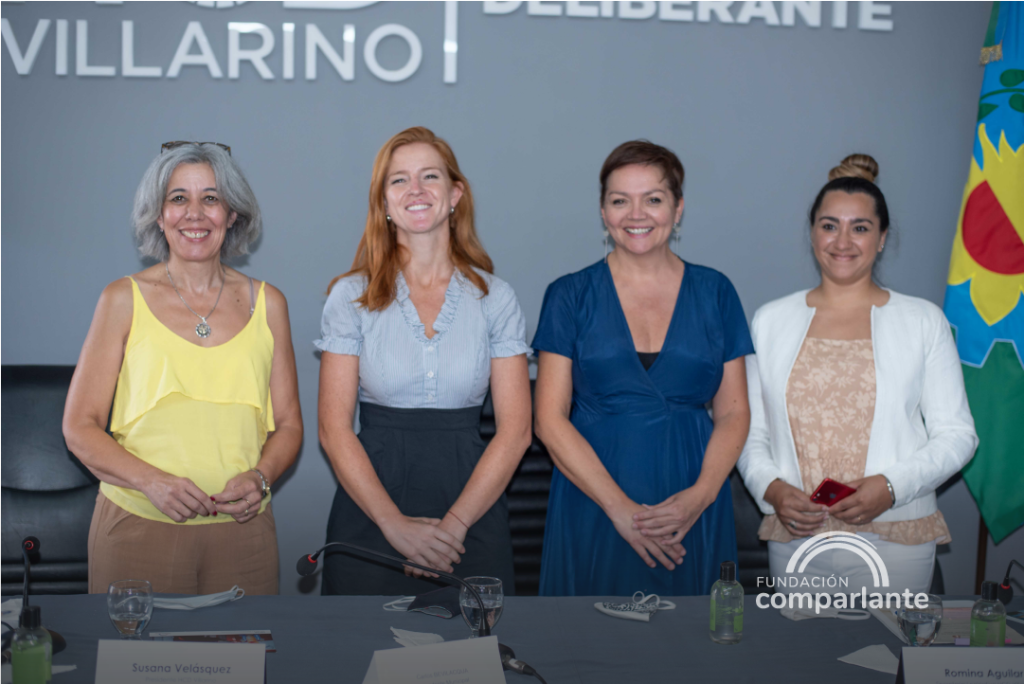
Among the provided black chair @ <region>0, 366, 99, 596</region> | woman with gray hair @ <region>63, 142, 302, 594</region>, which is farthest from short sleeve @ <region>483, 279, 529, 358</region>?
black chair @ <region>0, 366, 99, 596</region>

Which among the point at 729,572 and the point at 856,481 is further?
the point at 856,481

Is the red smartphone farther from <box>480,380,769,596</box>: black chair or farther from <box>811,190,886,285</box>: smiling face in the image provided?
<box>480,380,769,596</box>: black chair

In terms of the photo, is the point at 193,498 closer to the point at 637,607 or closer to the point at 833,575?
the point at 637,607

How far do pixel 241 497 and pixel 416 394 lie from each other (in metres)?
0.54

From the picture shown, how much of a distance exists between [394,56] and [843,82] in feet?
5.86

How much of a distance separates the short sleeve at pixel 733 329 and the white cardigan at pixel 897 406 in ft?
0.29

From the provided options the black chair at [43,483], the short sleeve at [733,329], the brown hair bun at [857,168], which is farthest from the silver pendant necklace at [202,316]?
the brown hair bun at [857,168]

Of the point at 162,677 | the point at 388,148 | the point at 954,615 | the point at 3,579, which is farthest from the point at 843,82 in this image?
the point at 3,579

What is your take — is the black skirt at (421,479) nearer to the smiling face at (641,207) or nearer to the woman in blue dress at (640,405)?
the woman in blue dress at (640,405)

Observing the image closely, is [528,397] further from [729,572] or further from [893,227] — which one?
[893,227]

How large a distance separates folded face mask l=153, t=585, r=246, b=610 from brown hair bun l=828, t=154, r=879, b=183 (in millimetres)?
2329

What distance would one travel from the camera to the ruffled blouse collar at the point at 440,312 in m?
2.37

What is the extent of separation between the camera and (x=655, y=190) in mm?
2418

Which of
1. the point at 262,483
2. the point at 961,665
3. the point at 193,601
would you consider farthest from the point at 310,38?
the point at 961,665
